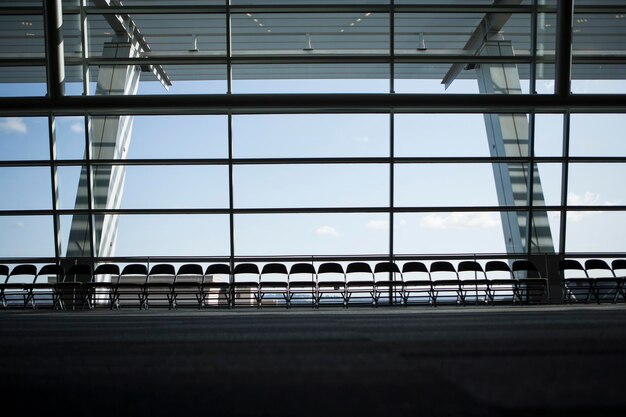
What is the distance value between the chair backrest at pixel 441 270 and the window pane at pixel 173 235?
4016 mm

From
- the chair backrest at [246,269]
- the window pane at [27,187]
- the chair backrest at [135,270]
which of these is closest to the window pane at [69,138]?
the window pane at [27,187]

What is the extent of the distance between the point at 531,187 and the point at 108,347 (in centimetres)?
917

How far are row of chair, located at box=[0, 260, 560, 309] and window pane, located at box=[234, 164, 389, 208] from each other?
49.3 inches

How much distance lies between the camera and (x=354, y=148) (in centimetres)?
1025

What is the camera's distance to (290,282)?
955 cm

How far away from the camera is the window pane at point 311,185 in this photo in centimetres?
1020

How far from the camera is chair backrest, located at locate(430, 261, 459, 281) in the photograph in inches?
386

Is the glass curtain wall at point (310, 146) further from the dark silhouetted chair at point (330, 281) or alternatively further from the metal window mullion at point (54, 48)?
the metal window mullion at point (54, 48)

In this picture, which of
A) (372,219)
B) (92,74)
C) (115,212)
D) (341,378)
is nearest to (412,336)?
(341,378)

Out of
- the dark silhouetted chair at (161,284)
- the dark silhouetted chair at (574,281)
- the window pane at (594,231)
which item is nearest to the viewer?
the dark silhouetted chair at (161,284)

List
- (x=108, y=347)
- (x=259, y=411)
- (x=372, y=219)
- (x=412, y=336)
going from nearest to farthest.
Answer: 1. (x=259, y=411)
2. (x=108, y=347)
3. (x=412, y=336)
4. (x=372, y=219)

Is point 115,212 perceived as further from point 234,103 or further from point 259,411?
point 259,411

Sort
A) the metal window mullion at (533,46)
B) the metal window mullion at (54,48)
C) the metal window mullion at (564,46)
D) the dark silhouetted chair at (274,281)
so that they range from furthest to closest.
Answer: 1. the metal window mullion at (533,46)
2. the dark silhouetted chair at (274,281)
3. the metal window mullion at (54,48)
4. the metal window mullion at (564,46)

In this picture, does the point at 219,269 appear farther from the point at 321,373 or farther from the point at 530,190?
the point at 321,373
